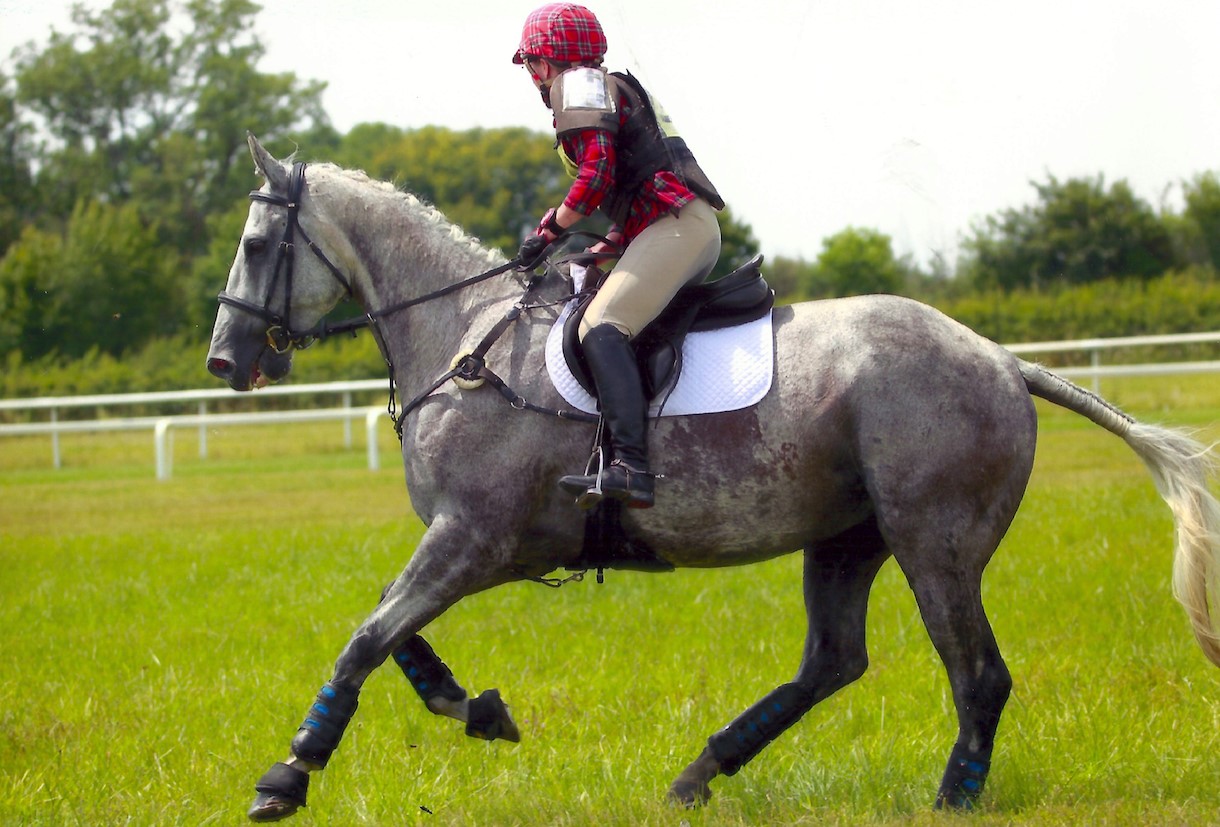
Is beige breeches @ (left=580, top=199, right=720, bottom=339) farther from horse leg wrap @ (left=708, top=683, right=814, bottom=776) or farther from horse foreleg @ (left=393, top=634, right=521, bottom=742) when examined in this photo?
horse leg wrap @ (left=708, top=683, right=814, bottom=776)

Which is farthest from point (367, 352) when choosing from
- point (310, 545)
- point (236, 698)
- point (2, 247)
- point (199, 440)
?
point (236, 698)

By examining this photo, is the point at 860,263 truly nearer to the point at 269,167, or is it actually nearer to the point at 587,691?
the point at 587,691

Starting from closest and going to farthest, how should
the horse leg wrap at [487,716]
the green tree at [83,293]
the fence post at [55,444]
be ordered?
the horse leg wrap at [487,716]
the green tree at [83,293]
the fence post at [55,444]

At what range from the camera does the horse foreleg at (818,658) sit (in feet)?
17.0

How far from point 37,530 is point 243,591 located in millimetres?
6448

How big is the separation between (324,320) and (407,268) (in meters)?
0.37

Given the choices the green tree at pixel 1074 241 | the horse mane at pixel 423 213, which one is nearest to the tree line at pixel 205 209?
the green tree at pixel 1074 241

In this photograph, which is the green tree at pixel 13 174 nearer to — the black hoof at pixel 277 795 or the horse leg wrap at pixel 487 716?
the horse leg wrap at pixel 487 716

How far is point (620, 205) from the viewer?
496 centimetres

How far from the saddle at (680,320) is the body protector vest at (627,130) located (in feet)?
0.97

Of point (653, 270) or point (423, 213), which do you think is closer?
point (653, 270)

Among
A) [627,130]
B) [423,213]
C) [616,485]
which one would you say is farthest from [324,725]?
[627,130]

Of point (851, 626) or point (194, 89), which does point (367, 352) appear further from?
point (851, 626)

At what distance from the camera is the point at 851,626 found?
5.30m
